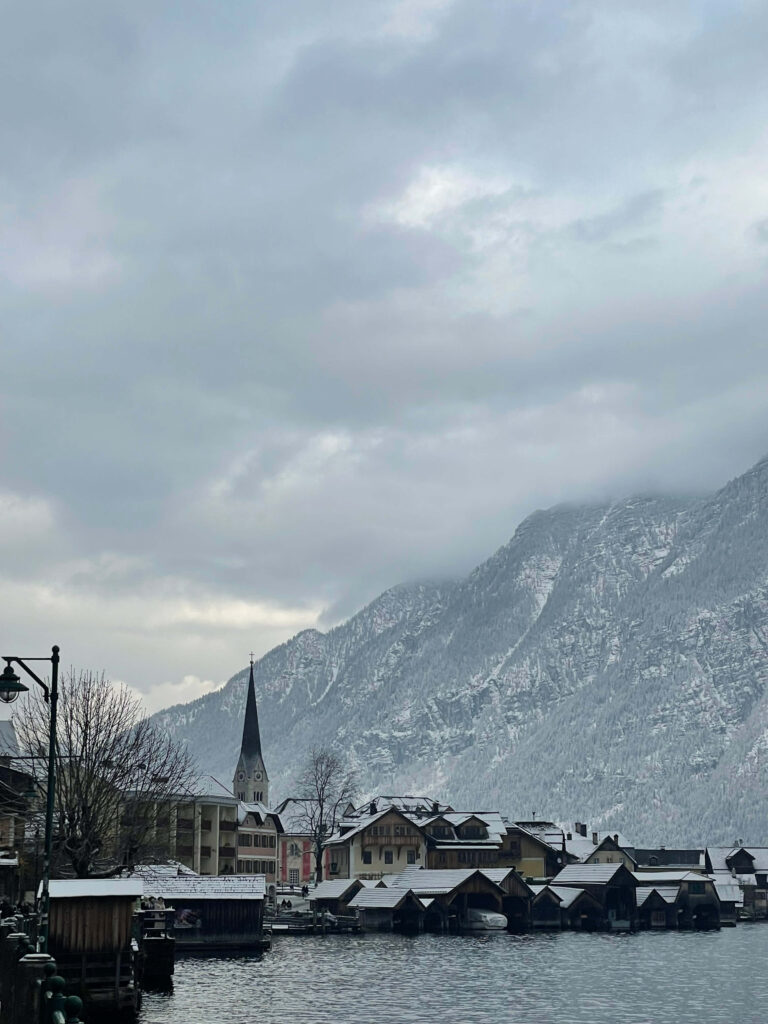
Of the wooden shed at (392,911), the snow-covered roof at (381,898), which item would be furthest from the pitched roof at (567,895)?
the snow-covered roof at (381,898)

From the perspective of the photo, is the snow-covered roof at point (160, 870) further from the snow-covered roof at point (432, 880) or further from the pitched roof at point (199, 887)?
the snow-covered roof at point (432, 880)

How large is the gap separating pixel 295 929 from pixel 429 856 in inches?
1554

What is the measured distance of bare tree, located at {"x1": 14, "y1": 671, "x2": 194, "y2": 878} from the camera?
3068 inches

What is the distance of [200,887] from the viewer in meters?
112

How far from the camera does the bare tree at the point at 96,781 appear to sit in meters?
77.9

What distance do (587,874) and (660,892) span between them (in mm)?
10910

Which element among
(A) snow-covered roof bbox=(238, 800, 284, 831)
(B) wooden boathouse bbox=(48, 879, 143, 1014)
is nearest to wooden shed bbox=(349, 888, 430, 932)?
(A) snow-covered roof bbox=(238, 800, 284, 831)

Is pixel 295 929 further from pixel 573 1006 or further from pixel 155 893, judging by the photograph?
pixel 573 1006

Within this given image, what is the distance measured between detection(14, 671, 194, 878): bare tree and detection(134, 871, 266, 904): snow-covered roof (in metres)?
13.1

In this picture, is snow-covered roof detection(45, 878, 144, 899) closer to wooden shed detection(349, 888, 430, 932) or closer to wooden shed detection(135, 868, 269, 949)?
wooden shed detection(135, 868, 269, 949)

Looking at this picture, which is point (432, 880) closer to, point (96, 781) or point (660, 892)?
point (660, 892)

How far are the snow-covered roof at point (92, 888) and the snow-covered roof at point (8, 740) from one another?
134ft

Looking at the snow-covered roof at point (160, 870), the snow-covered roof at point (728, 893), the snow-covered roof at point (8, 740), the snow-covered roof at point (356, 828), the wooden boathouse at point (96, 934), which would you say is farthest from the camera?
the snow-covered roof at point (728, 893)

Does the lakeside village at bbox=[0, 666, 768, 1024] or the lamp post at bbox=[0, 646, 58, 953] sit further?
the lakeside village at bbox=[0, 666, 768, 1024]
